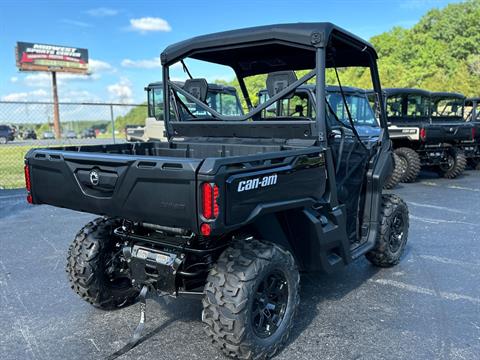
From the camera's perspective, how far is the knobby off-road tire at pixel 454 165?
10.9 meters

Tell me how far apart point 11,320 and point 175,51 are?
2530mm

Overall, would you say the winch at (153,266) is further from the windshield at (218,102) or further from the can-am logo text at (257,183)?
the windshield at (218,102)

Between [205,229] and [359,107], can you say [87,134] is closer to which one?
[359,107]

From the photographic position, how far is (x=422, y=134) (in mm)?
9688

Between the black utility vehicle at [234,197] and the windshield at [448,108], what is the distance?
30.5ft

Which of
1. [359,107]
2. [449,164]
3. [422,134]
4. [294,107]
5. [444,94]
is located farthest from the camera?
[444,94]

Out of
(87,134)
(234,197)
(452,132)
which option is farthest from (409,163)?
(87,134)

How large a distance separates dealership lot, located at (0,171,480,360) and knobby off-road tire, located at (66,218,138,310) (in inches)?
5.8

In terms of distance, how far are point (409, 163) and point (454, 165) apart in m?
Answer: 1.83

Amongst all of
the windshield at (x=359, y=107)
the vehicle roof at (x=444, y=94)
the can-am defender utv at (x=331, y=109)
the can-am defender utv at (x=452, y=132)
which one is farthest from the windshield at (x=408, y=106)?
the can-am defender utv at (x=331, y=109)

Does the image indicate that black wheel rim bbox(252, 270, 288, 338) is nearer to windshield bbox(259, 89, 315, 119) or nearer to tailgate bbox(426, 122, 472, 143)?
windshield bbox(259, 89, 315, 119)

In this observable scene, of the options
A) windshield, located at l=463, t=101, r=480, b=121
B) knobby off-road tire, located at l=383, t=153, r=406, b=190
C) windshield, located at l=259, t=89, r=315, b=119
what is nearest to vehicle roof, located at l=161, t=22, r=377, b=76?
windshield, located at l=259, t=89, r=315, b=119

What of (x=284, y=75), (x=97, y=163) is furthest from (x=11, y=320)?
(x=284, y=75)

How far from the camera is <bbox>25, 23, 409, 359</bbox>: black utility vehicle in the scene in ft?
8.07
